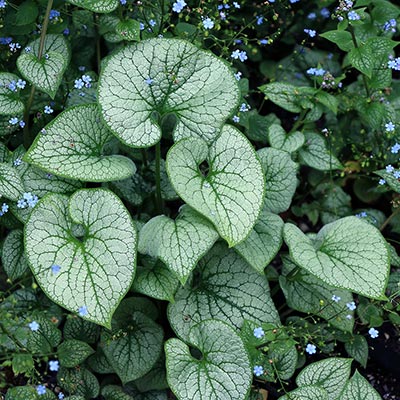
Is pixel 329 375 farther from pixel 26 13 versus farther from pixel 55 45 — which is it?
pixel 26 13

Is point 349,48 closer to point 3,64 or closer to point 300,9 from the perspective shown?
point 300,9

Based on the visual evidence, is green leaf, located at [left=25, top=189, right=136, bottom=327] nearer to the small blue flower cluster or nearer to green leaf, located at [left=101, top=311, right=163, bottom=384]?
the small blue flower cluster

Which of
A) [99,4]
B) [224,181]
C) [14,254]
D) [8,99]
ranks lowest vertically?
[14,254]

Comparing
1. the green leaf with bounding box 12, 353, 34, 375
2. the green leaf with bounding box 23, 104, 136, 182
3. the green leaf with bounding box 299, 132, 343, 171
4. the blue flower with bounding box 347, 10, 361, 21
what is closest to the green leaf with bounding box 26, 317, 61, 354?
the green leaf with bounding box 12, 353, 34, 375

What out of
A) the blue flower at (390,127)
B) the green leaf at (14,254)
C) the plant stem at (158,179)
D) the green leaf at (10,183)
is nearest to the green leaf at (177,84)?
the plant stem at (158,179)

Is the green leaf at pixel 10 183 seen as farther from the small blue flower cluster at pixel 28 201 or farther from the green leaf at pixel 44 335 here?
the green leaf at pixel 44 335

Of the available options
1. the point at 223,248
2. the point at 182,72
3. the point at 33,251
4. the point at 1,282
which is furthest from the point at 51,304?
the point at 182,72

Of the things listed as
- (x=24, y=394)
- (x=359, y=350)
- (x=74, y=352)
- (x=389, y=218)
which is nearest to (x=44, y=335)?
(x=74, y=352)
